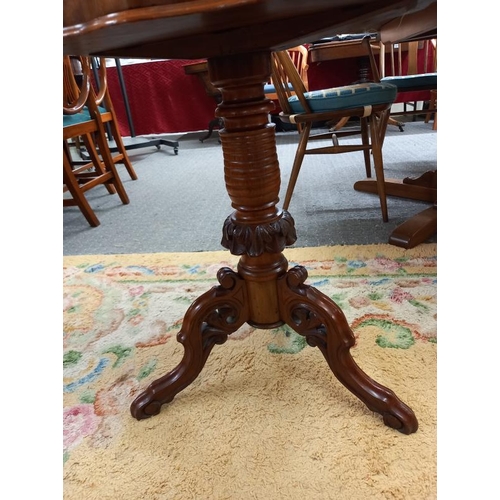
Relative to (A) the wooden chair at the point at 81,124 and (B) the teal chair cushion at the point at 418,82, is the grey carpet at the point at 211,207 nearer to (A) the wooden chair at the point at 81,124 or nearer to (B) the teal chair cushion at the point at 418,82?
(A) the wooden chair at the point at 81,124

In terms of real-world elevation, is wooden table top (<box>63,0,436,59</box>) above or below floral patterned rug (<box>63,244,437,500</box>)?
above

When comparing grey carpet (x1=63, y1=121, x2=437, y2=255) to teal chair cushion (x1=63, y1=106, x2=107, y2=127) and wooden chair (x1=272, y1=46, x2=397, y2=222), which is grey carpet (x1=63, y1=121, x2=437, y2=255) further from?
teal chair cushion (x1=63, y1=106, x2=107, y2=127)

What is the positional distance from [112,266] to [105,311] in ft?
1.09

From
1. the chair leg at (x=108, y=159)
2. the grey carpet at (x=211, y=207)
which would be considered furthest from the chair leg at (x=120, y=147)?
the chair leg at (x=108, y=159)

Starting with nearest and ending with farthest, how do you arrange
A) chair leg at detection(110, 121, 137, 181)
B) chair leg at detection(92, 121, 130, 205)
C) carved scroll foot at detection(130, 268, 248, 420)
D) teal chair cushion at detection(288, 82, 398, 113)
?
carved scroll foot at detection(130, 268, 248, 420), teal chair cushion at detection(288, 82, 398, 113), chair leg at detection(92, 121, 130, 205), chair leg at detection(110, 121, 137, 181)

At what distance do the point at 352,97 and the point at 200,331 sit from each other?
1.12 meters

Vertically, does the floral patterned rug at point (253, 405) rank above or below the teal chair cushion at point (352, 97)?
below

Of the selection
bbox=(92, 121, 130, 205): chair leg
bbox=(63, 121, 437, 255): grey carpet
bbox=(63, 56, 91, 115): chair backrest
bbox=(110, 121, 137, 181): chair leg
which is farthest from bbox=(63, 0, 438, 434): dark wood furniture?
bbox=(110, 121, 137, 181): chair leg

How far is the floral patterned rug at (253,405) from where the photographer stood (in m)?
0.66

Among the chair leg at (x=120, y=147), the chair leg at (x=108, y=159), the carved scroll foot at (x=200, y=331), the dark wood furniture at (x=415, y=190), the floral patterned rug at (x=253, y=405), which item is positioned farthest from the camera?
the chair leg at (x=120, y=147)

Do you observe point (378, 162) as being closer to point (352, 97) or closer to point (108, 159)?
point (352, 97)

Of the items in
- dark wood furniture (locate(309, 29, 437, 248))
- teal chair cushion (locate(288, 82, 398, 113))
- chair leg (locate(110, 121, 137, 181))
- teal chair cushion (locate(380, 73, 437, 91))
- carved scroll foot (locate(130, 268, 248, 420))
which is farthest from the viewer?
chair leg (locate(110, 121, 137, 181))

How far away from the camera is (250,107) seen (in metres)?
0.70

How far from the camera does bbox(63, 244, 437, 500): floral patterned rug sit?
0.66 m
